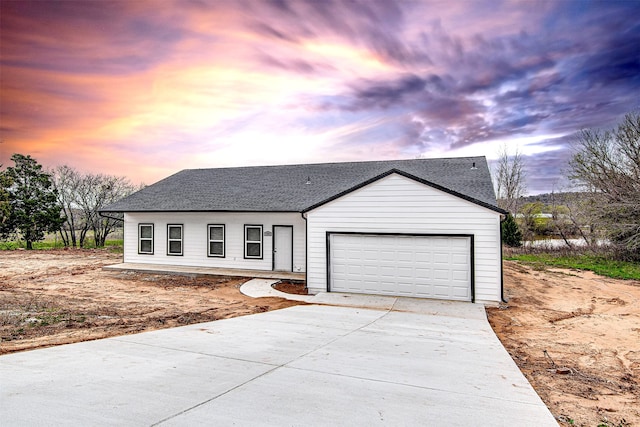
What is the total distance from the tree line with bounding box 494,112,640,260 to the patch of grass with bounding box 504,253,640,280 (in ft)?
4.46

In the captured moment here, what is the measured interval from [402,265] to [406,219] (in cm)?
140

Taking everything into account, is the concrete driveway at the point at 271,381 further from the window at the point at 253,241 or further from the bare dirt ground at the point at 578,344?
the window at the point at 253,241

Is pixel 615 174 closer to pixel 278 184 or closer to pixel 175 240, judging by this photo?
pixel 278 184

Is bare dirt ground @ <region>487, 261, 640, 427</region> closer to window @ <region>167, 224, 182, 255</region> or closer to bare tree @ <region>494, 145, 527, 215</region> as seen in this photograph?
window @ <region>167, 224, 182, 255</region>

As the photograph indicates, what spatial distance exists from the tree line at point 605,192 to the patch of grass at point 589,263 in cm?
136

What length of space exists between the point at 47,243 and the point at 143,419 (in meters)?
32.1

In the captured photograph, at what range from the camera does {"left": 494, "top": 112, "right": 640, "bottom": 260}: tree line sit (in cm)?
1973

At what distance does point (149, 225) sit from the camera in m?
16.5

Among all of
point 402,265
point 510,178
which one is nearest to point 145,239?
Result: point 402,265

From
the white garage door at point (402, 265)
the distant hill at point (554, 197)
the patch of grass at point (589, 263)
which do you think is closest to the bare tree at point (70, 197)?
the white garage door at point (402, 265)

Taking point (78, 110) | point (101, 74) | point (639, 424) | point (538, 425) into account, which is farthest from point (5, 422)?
point (78, 110)

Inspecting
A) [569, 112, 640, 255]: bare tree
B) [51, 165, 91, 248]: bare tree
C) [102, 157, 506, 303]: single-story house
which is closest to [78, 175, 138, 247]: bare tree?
[51, 165, 91, 248]: bare tree

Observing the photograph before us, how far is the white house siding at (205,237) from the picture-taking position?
14461mm

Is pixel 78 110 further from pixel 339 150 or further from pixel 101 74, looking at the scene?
pixel 339 150
